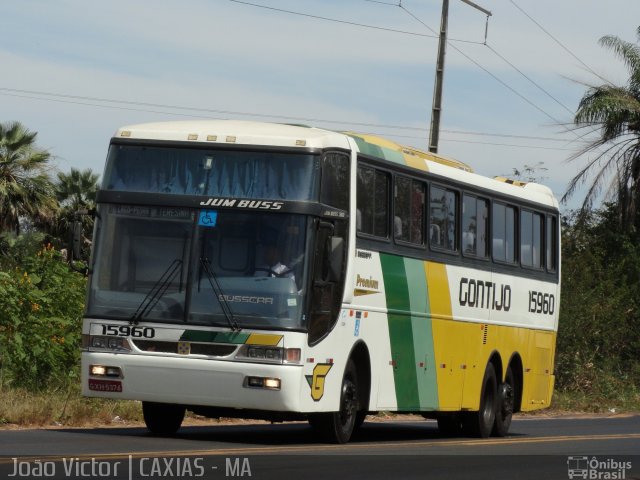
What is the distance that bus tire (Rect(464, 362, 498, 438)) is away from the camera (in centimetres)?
2239

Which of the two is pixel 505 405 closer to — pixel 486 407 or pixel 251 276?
pixel 486 407

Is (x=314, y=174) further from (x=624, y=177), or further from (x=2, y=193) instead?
(x=2, y=193)

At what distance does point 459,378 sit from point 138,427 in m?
4.44

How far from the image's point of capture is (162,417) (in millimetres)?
18406

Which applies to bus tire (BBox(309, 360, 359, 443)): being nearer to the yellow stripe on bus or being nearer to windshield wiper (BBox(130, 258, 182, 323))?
the yellow stripe on bus

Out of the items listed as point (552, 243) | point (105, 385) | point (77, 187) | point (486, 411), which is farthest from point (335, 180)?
point (77, 187)

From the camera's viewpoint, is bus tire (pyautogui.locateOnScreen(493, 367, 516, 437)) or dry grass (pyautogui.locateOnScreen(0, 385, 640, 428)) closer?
dry grass (pyautogui.locateOnScreen(0, 385, 640, 428))

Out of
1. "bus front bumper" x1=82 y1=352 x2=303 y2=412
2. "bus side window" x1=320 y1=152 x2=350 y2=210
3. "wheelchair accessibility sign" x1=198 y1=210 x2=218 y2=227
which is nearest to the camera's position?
"bus front bumper" x1=82 y1=352 x2=303 y2=412

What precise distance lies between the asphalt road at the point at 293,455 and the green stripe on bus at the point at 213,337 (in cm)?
108

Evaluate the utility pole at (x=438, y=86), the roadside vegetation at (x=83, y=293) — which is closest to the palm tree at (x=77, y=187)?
the roadside vegetation at (x=83, y=293)

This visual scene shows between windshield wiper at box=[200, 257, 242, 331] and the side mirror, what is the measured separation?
1.19 meters

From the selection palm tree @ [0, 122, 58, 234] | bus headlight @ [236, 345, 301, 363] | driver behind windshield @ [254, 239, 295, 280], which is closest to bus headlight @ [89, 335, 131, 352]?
bus headlight @ [236, 345, 301, 363]

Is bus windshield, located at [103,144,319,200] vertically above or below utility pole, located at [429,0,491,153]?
below

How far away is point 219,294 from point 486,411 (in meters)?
7.15
